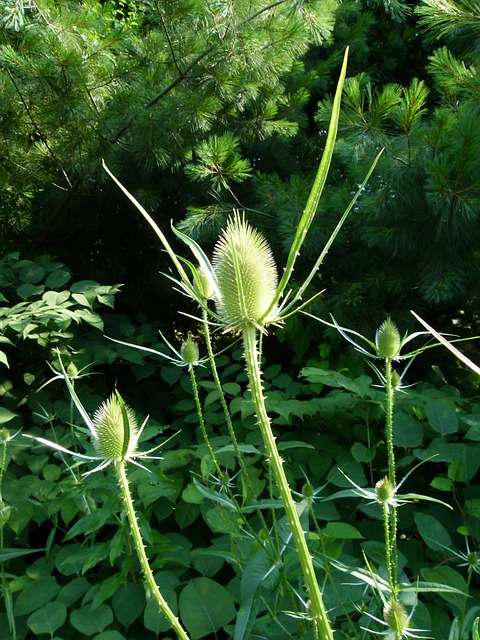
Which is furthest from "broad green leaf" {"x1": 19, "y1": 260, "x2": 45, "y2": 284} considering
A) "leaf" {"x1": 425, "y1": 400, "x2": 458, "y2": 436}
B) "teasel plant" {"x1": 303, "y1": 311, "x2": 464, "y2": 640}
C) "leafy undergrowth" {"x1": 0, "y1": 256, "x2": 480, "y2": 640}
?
"teasel plant" {"x1": 303, "y1": 311, "x2": 464, "y2": 640}

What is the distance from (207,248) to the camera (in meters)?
3.21

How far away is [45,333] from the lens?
268cm

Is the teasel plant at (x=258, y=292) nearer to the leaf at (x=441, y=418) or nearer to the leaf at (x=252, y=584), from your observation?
the leaf at (x=252, y=584)

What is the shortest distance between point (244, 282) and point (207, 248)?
256 cm

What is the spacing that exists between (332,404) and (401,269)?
75cm

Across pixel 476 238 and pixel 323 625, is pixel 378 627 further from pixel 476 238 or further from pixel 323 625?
pixel 476 238

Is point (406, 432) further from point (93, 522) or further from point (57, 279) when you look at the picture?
point (57, 279)

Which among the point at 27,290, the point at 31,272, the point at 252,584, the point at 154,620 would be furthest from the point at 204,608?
the point at 31,272

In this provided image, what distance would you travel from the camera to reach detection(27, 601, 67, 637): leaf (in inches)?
57.1

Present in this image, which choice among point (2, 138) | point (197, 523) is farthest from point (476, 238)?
point (2, 138)

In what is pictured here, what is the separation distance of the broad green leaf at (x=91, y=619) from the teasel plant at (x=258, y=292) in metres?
0.95

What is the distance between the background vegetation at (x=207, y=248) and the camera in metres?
1.59

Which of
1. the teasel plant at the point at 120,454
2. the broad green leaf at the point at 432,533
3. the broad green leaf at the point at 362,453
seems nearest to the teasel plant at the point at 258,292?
the teasel plant at the point at 120,454

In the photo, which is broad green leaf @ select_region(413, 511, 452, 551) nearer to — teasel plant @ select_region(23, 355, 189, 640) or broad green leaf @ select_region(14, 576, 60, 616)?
teasel plant @ select_region(23, 355, 189, 640)
